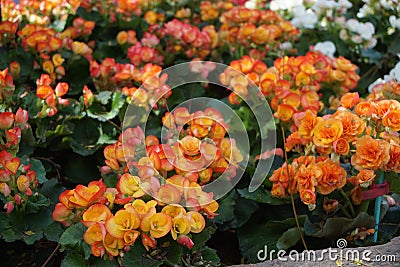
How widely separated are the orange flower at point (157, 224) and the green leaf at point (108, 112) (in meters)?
0.81

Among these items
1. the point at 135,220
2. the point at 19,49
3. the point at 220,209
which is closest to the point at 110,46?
the point at 19,49

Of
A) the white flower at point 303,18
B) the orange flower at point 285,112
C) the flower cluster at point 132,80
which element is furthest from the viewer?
the white flower at point 303,18

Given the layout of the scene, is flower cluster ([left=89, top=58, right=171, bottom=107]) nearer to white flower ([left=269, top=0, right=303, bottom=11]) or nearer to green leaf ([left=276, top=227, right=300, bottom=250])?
green leaf ([left=276, top=227, right=300, bottom=250])

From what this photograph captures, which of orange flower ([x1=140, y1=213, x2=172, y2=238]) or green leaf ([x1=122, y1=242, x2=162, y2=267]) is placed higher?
orange flower ([x1=140, y1=213, x2=172, y2=238])

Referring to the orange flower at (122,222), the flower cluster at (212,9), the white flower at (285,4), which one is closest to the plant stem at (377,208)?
the orange flower at (122,222)

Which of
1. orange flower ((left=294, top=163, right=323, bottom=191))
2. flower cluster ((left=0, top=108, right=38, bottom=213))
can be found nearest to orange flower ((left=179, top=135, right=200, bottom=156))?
orange flower ((left=294, top=163, right=323, bottom=191))

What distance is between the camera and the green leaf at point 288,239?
5.08ft

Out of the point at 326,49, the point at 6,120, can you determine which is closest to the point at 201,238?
the point at 6,120

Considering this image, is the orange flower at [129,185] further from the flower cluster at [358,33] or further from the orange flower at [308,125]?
the flower cluster at [358,33]

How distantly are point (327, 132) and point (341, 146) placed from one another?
5 centimetres

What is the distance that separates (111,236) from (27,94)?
0.90 m

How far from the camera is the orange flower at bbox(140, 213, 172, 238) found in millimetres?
1222

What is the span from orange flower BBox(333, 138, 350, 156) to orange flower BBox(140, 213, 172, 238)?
470 mm

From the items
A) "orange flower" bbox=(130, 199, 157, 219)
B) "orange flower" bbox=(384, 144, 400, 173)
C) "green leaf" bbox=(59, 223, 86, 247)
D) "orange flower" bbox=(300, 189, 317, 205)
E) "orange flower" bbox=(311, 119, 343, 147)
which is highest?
"orange flower" bbox=(311, 119, 343, 147)
